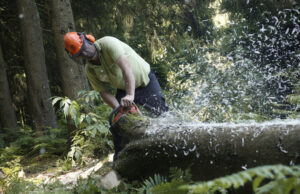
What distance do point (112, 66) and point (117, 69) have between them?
0.25ft

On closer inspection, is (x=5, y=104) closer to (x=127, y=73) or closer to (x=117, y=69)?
(x=117, y=69)

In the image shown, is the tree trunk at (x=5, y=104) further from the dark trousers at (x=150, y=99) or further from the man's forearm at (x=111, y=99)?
the dark trousers at (x=150, y=99)

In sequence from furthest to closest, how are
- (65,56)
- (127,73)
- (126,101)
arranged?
(65,56) < (127,73) < (126,101)

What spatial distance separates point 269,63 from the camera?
27.5 feet

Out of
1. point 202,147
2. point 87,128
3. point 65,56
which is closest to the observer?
point 202,147

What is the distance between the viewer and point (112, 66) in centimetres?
402

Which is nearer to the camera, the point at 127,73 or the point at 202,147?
the point at 202,147

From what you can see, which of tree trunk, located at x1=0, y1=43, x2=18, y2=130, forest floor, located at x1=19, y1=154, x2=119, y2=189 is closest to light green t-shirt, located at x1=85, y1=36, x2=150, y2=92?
forest floor, located at x1=19, y1=154, x2=119, y2=189

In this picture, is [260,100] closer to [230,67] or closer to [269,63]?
[230,67]

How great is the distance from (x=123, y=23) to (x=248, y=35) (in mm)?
3838

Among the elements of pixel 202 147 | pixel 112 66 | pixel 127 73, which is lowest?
pixel 202 147

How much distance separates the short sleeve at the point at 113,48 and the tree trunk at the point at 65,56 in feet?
9.08

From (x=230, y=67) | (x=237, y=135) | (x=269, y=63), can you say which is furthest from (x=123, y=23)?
(x=237, y=135)

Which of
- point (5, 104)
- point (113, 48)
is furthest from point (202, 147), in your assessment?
point (5, 104)
